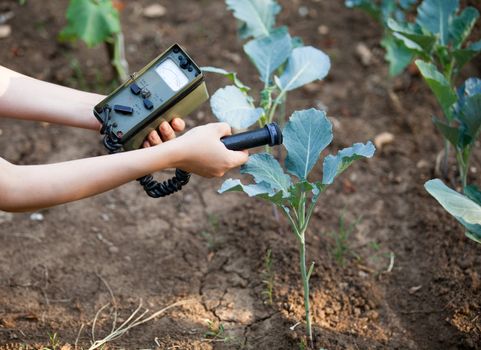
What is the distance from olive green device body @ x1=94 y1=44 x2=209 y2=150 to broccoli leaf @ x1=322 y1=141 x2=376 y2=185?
1.55 feet

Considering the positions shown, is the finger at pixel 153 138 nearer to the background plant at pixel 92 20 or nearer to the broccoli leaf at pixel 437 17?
the background plant at pixel 92 20

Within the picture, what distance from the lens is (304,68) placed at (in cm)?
218

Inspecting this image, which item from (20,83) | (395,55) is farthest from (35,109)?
(395,55)

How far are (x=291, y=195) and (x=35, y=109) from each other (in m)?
0.92

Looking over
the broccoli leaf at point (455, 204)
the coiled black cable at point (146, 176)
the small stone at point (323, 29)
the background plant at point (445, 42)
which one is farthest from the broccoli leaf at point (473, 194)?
the small stone at point (323, 29)

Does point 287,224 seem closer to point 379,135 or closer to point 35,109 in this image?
point 379,135

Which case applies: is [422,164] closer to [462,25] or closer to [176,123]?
[462,25]

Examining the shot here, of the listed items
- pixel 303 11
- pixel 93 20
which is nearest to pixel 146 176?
pixel 93 20

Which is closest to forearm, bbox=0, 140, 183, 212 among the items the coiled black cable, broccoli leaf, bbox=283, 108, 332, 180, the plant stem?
the coiled black cable

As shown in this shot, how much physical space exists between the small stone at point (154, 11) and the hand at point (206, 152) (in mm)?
1883

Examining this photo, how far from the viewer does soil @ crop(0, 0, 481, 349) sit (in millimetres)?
2090

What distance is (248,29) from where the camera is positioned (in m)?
2.39

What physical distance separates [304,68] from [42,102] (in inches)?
36.1

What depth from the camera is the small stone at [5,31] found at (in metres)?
3.35
